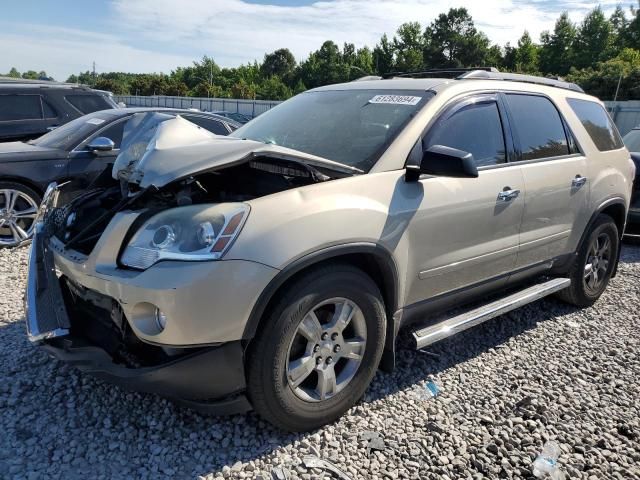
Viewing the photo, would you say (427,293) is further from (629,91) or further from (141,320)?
(629,91)

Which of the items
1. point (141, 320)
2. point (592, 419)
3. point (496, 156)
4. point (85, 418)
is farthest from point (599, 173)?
point (85, 418)

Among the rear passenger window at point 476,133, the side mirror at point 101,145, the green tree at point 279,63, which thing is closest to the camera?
the rear passenger window at point 476,133

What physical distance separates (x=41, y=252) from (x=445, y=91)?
259 centimetres

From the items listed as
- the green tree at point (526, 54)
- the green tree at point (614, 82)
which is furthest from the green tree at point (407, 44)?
the green tree at point (614, 82)

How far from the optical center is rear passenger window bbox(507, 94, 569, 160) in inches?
149

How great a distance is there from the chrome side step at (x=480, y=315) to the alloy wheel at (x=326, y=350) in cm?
43

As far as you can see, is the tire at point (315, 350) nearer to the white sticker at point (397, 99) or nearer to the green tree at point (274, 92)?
the white sticker at point (397, 99)

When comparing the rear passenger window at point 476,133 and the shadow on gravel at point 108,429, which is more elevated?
the rear passenger window at point 476,133

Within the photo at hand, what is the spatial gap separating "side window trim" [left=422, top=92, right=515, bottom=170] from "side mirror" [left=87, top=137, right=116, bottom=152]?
12.8 ft

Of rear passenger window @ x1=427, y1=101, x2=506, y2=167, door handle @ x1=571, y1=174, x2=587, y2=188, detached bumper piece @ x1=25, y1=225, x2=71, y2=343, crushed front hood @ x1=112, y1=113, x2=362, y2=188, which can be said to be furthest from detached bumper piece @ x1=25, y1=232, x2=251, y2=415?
door handle @ x1=571, y1=174, x2=587, y2=188

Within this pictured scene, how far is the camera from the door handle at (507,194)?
3.44m

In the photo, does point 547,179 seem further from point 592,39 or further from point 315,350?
point 592,39

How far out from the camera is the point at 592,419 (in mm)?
3053

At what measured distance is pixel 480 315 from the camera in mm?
3430
